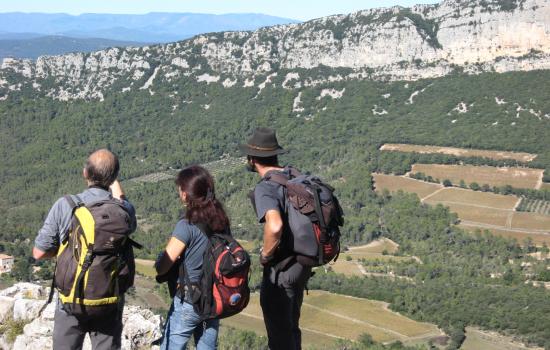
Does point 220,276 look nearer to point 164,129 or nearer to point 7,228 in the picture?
point 7,228

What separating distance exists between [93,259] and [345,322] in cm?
3551

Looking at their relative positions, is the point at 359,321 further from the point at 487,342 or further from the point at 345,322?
the point at 487,342

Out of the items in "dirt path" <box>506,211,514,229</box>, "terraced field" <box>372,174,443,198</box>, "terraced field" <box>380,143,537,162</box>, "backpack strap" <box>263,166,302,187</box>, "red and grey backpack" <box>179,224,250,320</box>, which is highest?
"backpack strap" <box>263,166,302,187</box>

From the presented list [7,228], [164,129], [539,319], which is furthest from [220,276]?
[164,129]

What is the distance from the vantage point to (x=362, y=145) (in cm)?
9119

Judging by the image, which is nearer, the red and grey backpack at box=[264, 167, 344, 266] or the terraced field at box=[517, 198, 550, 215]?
the red and grey backpack at box=[264, 167, 344, 266]

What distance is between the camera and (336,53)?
122562 mm

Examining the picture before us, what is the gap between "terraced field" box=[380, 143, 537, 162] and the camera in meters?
78.1

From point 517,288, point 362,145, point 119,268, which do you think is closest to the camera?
point 119,268

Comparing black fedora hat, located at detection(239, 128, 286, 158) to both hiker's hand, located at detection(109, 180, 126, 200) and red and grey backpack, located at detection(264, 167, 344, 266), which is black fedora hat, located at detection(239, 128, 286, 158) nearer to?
red and grey backpack, located at detection(264, 167, 344, 266)

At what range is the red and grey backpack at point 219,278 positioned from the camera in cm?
711

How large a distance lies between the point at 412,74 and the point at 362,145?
27.4 metres

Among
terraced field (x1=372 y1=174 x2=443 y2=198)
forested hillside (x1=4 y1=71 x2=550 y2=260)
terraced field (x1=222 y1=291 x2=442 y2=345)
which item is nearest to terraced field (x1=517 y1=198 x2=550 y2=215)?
forested hillside (x1=4 y1=71 x2=550 y2=260)

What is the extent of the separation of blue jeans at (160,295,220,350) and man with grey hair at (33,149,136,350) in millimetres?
543
